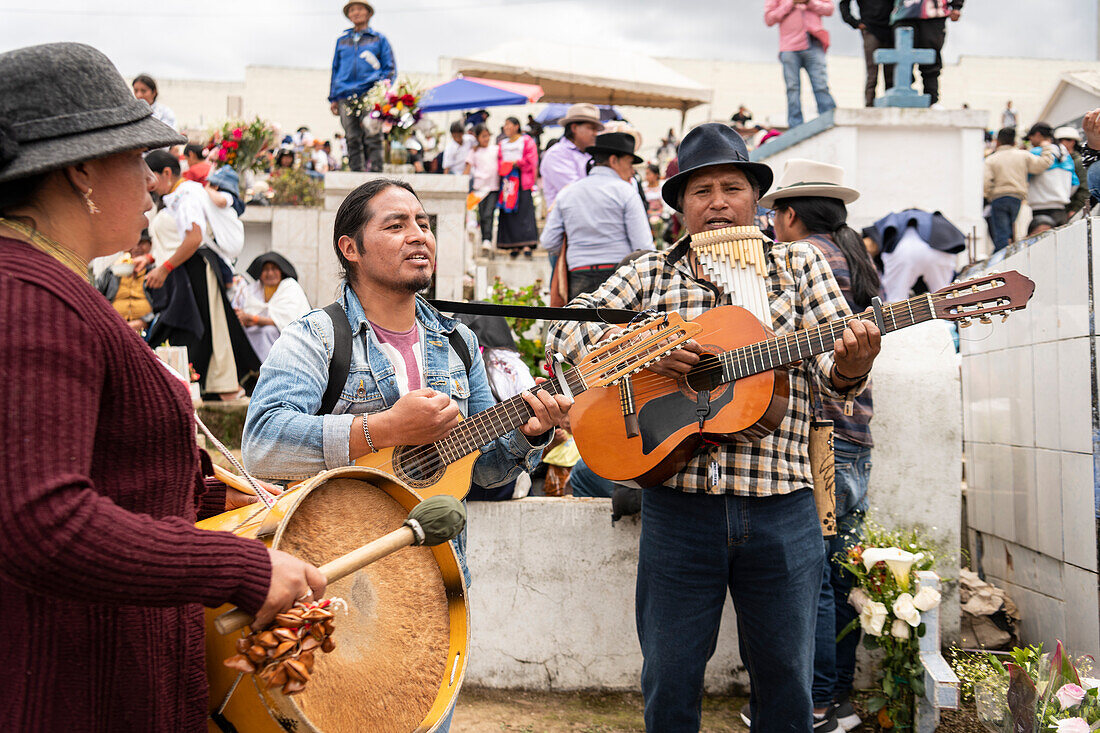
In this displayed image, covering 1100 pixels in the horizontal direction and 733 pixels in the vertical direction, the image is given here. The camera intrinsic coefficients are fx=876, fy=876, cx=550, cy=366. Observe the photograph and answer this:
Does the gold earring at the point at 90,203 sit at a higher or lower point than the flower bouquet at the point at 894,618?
higher

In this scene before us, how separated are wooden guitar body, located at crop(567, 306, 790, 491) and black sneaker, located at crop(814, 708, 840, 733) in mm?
1754

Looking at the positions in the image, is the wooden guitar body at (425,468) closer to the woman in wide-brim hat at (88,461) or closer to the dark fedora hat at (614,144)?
the woman in wide-brim hat at (88,461)

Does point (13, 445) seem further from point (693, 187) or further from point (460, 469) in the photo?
point (693, 187)

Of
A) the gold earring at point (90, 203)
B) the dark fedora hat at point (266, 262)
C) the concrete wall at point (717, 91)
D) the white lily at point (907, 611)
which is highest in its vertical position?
the concrete wall at point (717, 91)

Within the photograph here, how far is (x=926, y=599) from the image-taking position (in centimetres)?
386

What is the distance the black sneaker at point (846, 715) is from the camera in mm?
4078

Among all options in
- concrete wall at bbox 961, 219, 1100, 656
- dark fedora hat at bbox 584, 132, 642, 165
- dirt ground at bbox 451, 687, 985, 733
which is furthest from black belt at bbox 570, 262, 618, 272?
dirt ground at bbox 451, 687, 985, 733

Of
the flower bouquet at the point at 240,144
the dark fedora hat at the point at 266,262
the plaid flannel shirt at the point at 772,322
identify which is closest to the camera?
the plaid flannel shirt at the point at 772,322

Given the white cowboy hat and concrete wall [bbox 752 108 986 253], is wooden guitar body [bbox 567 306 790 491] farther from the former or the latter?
concrete wall [bbox 752 108 986 253]

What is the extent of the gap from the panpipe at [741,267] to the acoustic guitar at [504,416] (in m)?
0.21

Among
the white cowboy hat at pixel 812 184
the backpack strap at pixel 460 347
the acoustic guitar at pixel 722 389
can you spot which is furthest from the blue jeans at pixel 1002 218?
the backpack strap at pixel 460 347

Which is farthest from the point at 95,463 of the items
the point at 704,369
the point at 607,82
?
the point at 607,82

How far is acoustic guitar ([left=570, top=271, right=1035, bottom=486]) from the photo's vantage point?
9.24 feet

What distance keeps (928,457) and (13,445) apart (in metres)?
4.21
